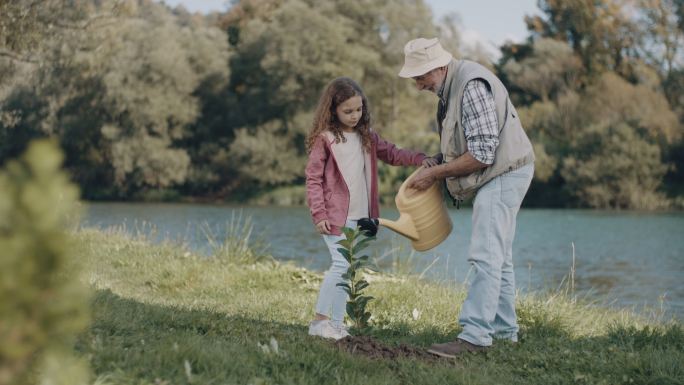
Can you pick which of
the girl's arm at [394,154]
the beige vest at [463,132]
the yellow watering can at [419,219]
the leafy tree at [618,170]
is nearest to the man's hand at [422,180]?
the yellow watering can at [419,219]

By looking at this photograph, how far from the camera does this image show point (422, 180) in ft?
16.7

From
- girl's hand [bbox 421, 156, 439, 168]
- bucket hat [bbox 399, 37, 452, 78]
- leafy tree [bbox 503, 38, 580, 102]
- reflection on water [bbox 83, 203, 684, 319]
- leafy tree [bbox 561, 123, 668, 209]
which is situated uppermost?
leafy tree [bbox 503, 38, 580, 102]

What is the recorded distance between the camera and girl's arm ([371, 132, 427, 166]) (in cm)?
543

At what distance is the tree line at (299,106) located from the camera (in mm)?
34656

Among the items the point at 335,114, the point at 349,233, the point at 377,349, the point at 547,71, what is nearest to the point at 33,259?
the point at 377,349

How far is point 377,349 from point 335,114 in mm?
1658

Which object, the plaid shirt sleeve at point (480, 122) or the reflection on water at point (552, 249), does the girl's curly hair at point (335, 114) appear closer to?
the plaid shirt sleeve at point (480, 122)

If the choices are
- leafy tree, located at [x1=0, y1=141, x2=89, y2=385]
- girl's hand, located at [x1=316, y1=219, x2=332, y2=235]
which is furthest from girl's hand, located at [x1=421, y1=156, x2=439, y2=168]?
leafy tree, located at [x1=0, y1=141, x2=89, y2=385]

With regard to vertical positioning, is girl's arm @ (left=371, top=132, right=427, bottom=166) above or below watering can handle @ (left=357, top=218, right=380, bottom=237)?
above

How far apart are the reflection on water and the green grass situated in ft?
6.85

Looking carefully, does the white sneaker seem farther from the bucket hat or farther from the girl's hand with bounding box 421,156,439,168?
the bucket hat

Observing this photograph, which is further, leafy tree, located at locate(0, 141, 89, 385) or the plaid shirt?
the plaid shirt

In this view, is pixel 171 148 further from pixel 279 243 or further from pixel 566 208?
pixel 279 243

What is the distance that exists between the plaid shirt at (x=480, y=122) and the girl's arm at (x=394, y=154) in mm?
678
